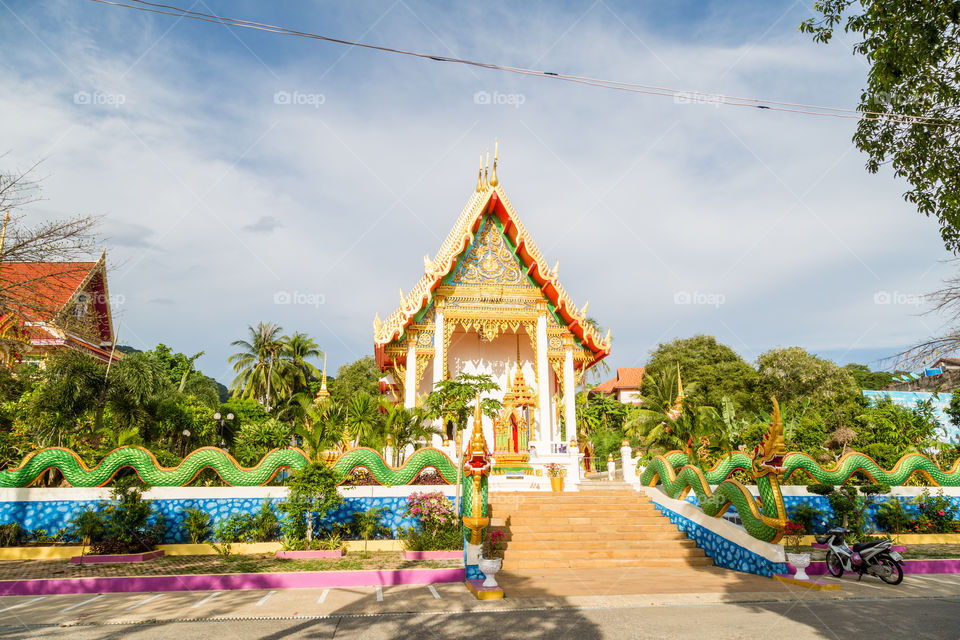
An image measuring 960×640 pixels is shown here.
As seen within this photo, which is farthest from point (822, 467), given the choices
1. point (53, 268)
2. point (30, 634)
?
point (53, 268)

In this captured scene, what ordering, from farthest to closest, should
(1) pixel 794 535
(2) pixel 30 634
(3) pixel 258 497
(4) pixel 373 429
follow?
(4) pixel 373 429, (3) pixel 258 497, (1) pixel 794 535, (2) pixel 30 634

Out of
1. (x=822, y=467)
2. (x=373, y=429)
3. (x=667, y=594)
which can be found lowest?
(x=667, y=594)

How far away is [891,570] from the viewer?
750 centimetres

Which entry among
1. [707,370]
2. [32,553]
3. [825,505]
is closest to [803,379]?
[707,370]

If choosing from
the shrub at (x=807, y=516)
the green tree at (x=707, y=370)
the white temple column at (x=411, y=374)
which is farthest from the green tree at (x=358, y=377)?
the shrub at (x=807, y=516)

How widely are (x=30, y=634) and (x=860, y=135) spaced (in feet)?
33.9

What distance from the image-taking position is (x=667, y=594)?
6.74 metres

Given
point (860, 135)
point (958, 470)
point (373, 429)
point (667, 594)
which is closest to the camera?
point (667, 594)

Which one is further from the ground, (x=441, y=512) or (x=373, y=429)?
(x=373, y=429)

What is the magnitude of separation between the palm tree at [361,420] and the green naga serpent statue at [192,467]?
3180 mm

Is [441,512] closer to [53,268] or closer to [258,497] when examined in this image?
[258,497]

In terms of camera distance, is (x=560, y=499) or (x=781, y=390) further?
(x=781, y=390)

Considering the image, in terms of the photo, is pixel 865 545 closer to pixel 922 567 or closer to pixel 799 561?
pixel 799 561

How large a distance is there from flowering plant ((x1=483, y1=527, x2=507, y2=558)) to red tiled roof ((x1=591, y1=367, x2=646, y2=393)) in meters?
43.0
